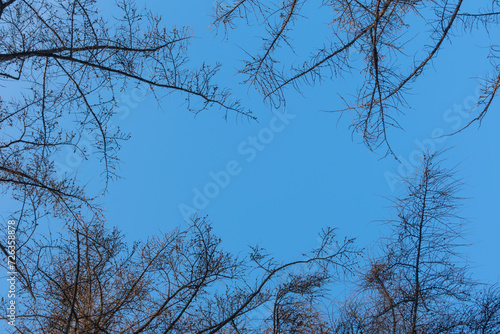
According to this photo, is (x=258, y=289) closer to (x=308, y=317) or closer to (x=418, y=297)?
(x=308, y=317)

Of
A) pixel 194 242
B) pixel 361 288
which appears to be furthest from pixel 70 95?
pixel 361 288

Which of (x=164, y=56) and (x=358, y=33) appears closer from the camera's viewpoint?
(x=358, y=33)

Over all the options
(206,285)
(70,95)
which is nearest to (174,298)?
(206,285)

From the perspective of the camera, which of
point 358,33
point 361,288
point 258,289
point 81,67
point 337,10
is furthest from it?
point 361,288

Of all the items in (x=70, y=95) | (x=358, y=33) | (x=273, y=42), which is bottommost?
(x=358, y=33)

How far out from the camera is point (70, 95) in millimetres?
5238

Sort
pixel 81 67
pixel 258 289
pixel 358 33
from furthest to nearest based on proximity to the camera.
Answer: pixel 258 289 → pixel 81 67 → pixel 358 33

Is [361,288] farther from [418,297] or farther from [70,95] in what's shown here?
[70,95]

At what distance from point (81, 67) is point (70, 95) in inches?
15.8

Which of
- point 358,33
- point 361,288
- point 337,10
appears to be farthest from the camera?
point 361,288

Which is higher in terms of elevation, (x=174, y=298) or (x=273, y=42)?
(x=273, y=42)

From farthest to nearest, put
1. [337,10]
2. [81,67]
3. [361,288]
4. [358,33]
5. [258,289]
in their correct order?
[361,288]
[258,289]
[81,67]
[337,10]
[358,33]

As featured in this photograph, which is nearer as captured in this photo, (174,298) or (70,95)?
(70,95)

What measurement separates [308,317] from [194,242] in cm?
203
